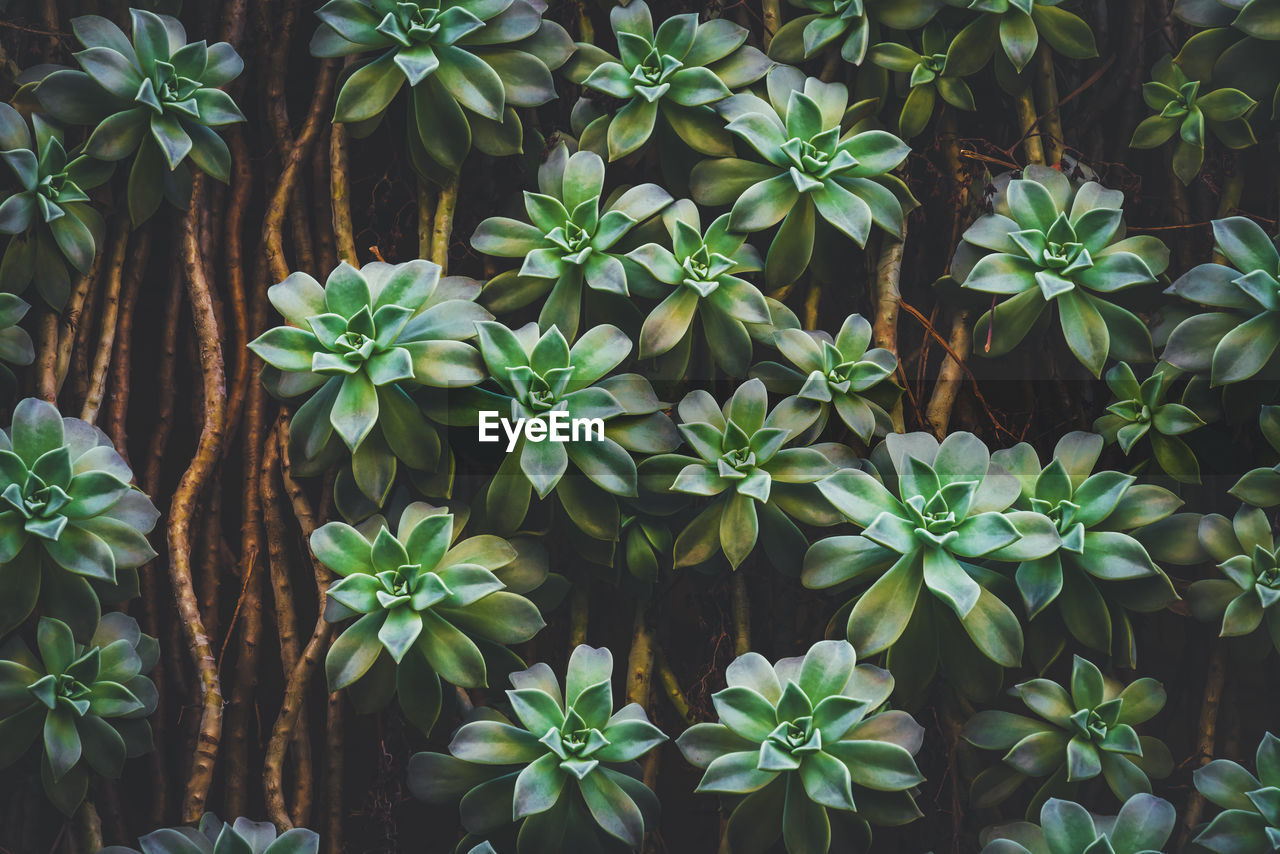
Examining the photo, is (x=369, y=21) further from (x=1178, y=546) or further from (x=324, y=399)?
(x=1178, y=546)

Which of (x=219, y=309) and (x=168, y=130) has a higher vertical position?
(x=168, y=130)

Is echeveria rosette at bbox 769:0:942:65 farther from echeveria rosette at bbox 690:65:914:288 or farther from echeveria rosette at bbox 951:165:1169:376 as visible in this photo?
echeveria rosette at bbox 951:165:1169:376

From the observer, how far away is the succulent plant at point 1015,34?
124 cm

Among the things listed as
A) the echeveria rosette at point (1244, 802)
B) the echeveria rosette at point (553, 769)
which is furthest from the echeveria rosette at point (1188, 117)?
the echeveria rosette at point (553, 769)

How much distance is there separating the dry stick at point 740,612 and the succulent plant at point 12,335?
1040mm

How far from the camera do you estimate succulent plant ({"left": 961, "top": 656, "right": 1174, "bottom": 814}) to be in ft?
3.70

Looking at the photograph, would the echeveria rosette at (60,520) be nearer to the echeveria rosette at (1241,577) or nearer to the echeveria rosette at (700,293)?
the echeveria rosette at (700,293)

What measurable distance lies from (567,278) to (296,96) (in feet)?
1.94

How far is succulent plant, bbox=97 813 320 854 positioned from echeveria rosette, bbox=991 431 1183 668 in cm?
96

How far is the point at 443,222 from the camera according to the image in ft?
4.22

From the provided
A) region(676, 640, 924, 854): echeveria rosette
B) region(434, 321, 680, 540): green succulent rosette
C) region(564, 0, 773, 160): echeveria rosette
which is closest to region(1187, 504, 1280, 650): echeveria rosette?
region(676, 640, 924, 854): echeveria rosette

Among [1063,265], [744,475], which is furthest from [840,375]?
[1063,265]

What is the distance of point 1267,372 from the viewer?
1.19 meters

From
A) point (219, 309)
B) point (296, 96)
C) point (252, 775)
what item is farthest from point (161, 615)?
point (296, 96)
